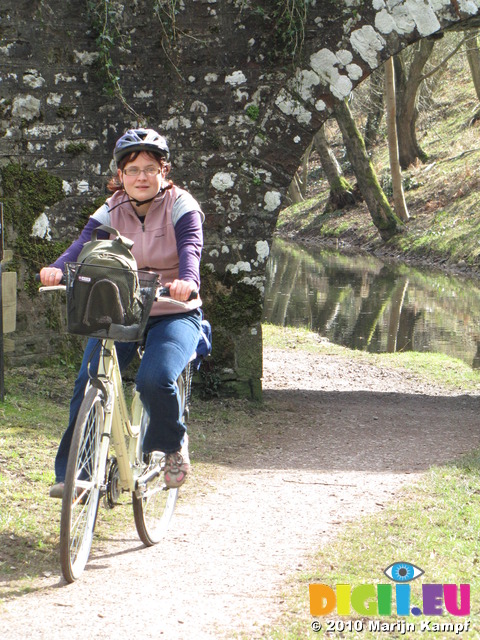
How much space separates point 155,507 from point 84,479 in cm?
71

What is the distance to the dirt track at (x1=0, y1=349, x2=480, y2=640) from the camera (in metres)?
3.40

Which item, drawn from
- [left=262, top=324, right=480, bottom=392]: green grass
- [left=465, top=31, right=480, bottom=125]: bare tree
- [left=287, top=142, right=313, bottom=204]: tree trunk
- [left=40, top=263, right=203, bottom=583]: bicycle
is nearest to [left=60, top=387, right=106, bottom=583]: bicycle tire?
[left=40, top=263, right=203, bottom=583]: bicycle

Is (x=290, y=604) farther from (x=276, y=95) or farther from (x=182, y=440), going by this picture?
(x=276, y=95)

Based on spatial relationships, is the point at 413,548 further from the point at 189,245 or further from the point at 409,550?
the point at 189,245

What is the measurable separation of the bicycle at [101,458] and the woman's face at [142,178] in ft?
1.76

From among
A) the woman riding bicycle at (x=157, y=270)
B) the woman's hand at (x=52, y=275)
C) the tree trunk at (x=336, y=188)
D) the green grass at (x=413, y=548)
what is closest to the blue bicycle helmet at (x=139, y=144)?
the woman riding bicycle at (x=157, y=270)

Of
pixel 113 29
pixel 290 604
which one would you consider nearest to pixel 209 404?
pixel 113 29

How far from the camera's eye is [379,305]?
16938mm

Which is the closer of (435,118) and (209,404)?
(209,404)

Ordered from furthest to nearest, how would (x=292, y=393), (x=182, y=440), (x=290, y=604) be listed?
1. (x=292, y=393)
2. (x=182, y=440)
3. (x=290, y=604)

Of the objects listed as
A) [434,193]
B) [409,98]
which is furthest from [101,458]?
[409,98]

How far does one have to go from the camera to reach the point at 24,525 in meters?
4.41

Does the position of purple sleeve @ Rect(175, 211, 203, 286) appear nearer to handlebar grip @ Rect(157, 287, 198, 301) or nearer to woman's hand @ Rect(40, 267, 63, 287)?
handlebar grip @ Rect(157, 287, 198, 301)

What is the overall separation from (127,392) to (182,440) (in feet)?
12.2
